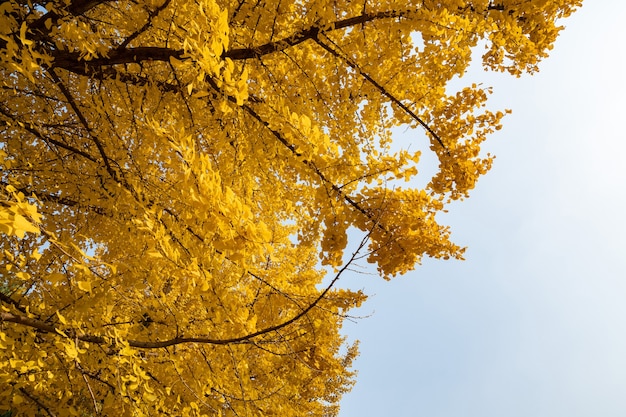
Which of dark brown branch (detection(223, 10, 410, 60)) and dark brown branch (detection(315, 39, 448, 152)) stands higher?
dark brown branch (detection(315, 39, 448, 152))

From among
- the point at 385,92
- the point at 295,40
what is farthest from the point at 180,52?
the point at 385,92

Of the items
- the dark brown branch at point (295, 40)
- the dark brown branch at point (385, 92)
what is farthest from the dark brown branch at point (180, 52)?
the dark brown branch at point (385, 92)

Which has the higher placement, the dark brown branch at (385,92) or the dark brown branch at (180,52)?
the dark brown branch at (385,92)

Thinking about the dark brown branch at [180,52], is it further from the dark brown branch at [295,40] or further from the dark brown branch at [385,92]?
the dark brown branch at [385,92]

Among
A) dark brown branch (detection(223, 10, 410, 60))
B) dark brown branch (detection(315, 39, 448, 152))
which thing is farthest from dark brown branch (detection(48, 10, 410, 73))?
dark brown branch (detection(315, 39, 448, 152))

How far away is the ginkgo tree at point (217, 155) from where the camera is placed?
200 centimetres

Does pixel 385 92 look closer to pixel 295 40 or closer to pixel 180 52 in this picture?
pixel 295 40

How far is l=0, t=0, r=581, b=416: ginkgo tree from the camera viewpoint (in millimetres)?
1996

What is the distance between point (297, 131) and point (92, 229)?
93.7 inches

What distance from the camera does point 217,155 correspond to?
346cm

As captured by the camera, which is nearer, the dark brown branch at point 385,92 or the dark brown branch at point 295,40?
the dark brown branch at point 295,40

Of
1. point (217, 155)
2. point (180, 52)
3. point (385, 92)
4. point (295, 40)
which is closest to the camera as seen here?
point (180, 52)

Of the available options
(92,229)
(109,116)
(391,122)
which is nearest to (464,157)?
(391,122)

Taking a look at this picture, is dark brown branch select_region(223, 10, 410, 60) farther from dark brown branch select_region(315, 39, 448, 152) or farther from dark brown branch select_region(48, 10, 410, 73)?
dark brown branch select_region(315, 39, 448, 152)
